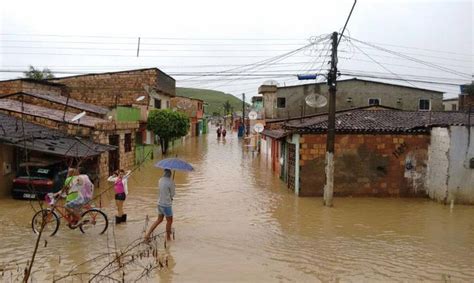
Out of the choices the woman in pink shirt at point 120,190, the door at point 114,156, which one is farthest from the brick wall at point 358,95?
the woman in pink shirt at point 120,190

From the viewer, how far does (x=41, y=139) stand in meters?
15.8

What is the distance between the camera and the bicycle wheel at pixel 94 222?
1009 cm

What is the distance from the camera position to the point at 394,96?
34469 millimetres

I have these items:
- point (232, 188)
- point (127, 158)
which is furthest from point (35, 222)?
point (127, 158)

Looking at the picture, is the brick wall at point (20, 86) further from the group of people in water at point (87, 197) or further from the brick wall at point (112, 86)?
the group of people in water at point (87, 197)

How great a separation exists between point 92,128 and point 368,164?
11.4 metres

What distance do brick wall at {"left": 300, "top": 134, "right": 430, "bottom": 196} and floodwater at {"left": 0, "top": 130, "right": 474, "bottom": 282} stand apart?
1.94ft

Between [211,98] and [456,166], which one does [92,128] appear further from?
[211,98]

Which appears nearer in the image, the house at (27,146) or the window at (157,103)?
the house at (27,146)

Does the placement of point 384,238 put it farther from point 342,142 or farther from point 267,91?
point 267,91

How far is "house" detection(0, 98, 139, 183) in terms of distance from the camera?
18.3 meters

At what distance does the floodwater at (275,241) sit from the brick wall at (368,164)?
1.94 feet

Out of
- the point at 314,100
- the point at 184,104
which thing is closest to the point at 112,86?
the point at 184,104

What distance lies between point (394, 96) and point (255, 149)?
39.7ft
